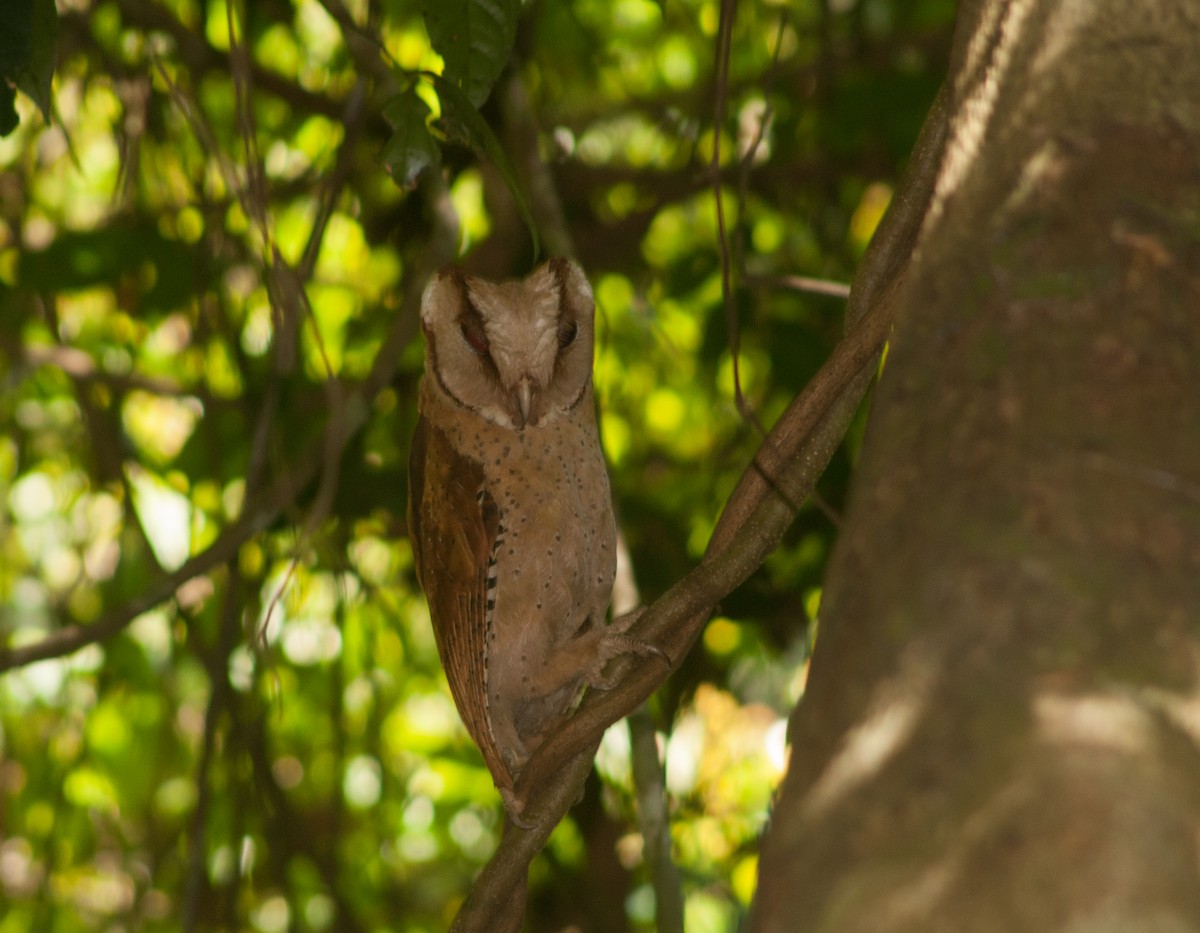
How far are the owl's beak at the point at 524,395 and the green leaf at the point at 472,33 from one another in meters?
0.55

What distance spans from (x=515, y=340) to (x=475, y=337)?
91 millimetres

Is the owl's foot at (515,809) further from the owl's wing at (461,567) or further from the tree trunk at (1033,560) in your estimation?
the tree trunk at (1033,560)

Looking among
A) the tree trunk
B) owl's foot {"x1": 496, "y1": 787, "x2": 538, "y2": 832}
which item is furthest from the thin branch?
the tree trunk

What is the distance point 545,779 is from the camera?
1.77 metres

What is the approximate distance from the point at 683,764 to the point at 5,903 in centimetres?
220

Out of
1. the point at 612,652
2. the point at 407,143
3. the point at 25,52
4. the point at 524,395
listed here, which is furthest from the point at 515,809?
the point at 25,52

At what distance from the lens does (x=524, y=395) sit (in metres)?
2.21

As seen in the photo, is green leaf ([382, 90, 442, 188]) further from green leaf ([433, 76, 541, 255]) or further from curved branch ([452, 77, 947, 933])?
curved branch ([452, 77, 947, 933])

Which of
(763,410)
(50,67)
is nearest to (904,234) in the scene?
(50,67)

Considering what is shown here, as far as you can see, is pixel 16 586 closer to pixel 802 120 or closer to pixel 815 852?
pixel 802 120

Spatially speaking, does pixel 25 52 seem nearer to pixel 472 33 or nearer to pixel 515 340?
pixel 472 33

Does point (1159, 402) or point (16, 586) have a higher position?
point (1159, 402)

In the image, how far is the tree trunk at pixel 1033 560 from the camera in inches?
23.8

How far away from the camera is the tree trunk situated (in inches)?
23.8
